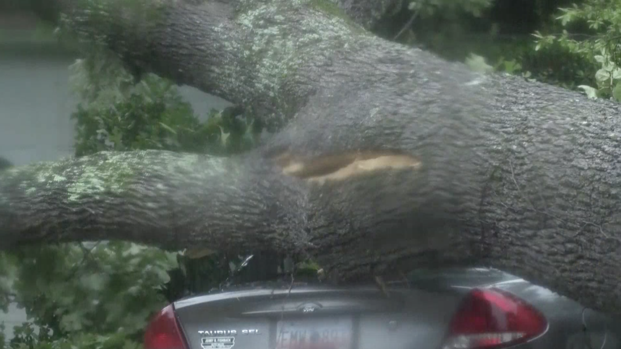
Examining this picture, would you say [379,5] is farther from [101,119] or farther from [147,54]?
[101,119]

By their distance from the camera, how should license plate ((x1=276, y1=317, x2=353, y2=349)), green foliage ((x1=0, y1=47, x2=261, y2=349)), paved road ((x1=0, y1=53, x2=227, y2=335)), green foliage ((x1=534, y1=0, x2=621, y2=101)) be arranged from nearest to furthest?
1. license plate ((x1=276, y1=317, x2=353, y2=349))
2. green foliage ((x1=0, y1=47, x2=261, y2=349))
3. green foliage ((x1=534, y1=0, x2=621, y2=101))
4. paved road ((x1=0, y1=53, x2=227, y2=335))

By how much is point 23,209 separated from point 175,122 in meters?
2.01

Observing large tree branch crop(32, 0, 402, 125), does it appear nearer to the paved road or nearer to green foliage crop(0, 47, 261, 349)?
green foliage crop(0, 47, 261, 349)

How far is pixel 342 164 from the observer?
346 cm

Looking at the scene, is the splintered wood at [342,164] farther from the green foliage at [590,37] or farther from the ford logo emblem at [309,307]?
the green foliage at [590,37]

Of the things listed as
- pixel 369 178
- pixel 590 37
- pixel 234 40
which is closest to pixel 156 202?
pixel 369 178

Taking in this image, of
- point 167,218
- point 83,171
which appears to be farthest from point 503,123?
point 83,171

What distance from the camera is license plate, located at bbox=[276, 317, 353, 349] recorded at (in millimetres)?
3809

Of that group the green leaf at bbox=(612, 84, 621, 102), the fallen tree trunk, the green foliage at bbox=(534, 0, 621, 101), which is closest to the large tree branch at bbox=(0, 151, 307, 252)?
the fallen tree trunk

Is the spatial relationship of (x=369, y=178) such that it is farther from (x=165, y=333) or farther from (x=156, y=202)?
(x=165, y=333)

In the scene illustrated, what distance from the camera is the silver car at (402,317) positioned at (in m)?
3.73

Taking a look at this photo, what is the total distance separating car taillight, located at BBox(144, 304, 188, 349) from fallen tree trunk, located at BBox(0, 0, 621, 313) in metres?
0.49

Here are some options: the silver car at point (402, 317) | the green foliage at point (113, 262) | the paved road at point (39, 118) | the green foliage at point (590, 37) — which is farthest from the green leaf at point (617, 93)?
the paved road at point (39, 118)

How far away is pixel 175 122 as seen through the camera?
231 inches
